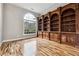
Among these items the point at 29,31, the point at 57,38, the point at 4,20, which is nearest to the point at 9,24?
the point at 4,20

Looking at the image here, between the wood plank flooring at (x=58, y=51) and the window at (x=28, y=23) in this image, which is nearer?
the wood plank flooring at (x=58, y=51)

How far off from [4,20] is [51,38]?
130 inches

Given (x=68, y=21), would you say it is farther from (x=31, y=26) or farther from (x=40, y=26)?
(x=40, y=26)

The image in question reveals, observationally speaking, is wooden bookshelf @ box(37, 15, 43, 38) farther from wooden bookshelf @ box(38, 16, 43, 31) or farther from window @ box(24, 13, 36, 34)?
window @ box(24, 13, 36, 34)

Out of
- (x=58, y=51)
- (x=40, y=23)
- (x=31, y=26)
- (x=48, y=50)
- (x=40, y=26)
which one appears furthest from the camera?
(x=40, y=23)

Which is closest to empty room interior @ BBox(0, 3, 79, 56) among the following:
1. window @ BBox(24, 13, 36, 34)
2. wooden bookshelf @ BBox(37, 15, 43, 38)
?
window @ BBox(24, 13, 36, 34)

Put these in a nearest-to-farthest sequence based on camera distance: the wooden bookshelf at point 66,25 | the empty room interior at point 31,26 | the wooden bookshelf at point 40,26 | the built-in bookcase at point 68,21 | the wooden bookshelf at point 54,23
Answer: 1. the wooden bookshelf at point 66,25
2. the empty room interior at point 31,26
3. the built-in bookcase at point 68,21
4. the wooden bookshelf at point 54,23
5. the wooden bookshelf at point 40,26

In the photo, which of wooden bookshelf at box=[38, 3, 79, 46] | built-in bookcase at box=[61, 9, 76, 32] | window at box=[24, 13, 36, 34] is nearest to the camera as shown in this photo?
wooden bookshelf at box=[38, 3, 79, 46]

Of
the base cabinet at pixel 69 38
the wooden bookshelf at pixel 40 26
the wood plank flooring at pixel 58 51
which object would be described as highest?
the wooden bookshelf at pixel 40 26

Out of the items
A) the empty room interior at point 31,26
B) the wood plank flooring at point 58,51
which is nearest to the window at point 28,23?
the empty room interior at point 31,26

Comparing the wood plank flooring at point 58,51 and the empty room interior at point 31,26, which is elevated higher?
the empty room interior at point 31,26

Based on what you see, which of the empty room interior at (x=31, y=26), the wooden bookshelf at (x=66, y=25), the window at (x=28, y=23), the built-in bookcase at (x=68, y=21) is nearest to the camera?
the wooden bookshelf at (x=66, y=25)

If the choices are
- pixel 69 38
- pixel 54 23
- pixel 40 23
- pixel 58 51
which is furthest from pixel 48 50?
pixel 40 23

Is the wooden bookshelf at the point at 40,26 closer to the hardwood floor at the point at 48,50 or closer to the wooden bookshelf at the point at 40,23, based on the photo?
the wooden bookshelf at the point at 40,23
